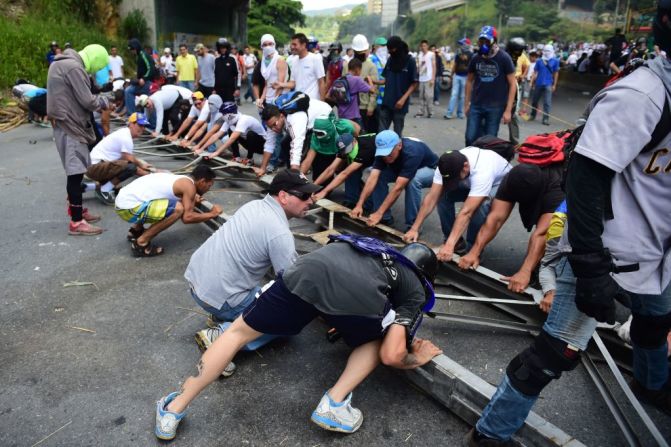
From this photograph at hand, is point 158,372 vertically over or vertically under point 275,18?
under

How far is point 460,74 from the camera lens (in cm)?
1122

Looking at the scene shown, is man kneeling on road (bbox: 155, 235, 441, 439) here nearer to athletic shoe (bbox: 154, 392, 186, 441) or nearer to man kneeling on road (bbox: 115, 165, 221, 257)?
athletic shoe (bbox: 154, 392, 186, 441)

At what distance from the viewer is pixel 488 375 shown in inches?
114

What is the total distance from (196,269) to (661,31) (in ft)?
8.47

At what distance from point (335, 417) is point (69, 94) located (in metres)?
4.34

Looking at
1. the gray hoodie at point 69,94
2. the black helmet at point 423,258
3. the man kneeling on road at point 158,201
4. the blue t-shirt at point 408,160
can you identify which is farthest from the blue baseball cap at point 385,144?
the gray hoodie at point 69,94

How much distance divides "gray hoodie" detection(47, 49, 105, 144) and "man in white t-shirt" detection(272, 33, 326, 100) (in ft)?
11.3

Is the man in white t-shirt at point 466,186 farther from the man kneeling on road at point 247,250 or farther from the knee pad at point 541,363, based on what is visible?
the knee pad at point 541,363

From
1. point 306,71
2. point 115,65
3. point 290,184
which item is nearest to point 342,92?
point 306,71

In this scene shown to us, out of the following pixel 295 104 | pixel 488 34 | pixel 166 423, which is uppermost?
pixel 488 34

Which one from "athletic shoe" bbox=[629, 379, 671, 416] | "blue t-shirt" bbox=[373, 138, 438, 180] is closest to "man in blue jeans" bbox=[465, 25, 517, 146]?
"blue t-shirt" bbox=[373, 138, 438, 180]

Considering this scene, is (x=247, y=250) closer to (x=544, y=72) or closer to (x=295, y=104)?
(x=295, y=104)

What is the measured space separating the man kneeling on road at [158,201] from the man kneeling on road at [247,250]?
63.0 inches

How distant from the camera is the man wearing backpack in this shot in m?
1.63
